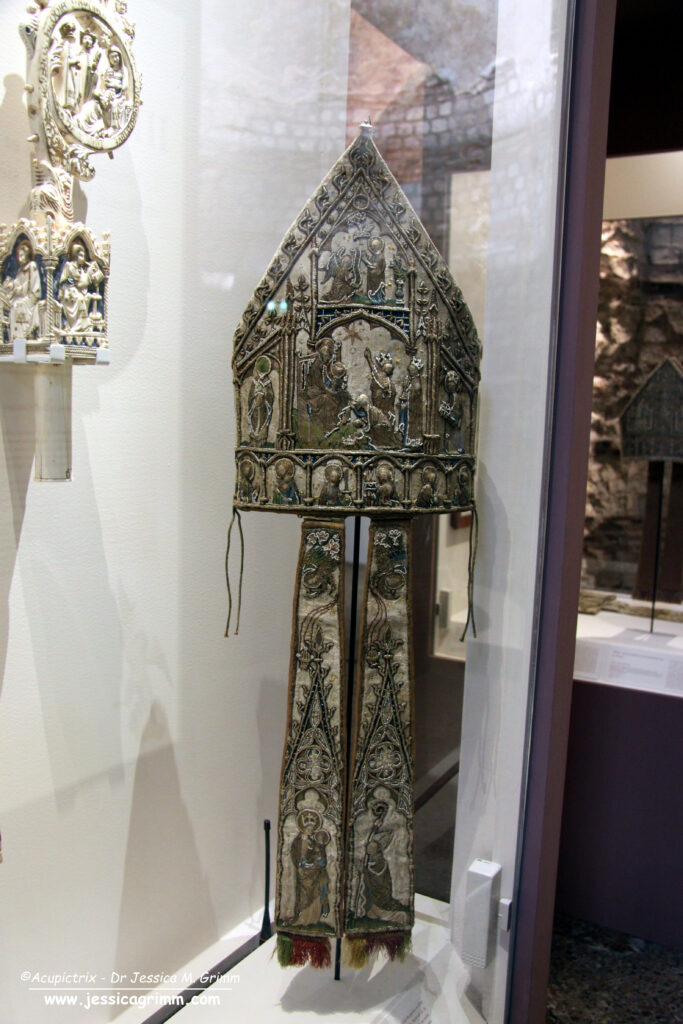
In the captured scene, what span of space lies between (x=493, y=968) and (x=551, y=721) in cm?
59

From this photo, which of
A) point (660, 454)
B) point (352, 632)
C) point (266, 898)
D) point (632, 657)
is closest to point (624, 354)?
point (660, 454)

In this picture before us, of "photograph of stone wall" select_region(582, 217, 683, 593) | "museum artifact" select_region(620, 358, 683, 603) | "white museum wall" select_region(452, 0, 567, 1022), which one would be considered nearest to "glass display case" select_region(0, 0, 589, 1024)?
"white museum wall" select_region(452, 0, 567, 1022)

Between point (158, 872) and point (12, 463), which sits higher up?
point (12, 463)

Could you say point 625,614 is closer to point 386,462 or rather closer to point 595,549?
point 595,549

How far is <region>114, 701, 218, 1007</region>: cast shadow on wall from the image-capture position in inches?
68.7

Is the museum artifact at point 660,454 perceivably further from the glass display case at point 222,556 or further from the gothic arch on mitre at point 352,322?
the gothic arch on mitre at point 352,322

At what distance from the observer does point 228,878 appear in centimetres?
198

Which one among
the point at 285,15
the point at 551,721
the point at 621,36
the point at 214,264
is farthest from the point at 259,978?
the point at 621,36

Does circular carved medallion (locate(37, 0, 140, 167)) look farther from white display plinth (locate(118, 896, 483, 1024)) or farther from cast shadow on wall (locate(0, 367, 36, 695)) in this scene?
white display plinth (locate(118, 896, 483, 1024))

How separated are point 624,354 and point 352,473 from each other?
1998 millimetres

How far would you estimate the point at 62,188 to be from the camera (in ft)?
4.21

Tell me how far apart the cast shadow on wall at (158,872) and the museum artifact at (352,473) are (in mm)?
275

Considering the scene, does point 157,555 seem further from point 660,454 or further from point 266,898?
point 660,454

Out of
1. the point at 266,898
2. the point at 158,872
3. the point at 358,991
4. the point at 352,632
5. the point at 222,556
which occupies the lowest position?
the point at 358,991
